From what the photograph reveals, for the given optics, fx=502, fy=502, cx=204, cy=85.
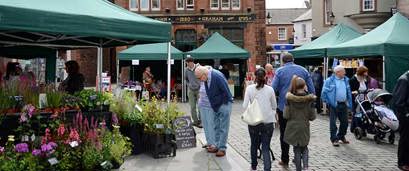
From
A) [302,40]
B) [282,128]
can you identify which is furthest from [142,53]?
[302,40]

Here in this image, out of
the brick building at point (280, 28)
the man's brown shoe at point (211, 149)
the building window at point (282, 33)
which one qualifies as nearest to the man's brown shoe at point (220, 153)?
the man's brown shoe at point (211, 149)

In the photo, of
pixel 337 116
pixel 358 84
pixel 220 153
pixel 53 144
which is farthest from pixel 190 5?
pixel 53 144

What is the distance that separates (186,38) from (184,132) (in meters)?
22.8

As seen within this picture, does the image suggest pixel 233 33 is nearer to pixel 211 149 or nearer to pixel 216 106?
pixel 211 149

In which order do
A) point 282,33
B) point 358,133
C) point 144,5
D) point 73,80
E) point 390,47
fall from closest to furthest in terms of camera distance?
point 73,80, point 358,133, point 390,47, point 144,5, point 282,33

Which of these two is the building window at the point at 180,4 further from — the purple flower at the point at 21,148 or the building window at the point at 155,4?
the purple flower at the point at 21,148

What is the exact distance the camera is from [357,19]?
3000 centimetres

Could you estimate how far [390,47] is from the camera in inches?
542

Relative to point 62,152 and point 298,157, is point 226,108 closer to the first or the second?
point 298,157

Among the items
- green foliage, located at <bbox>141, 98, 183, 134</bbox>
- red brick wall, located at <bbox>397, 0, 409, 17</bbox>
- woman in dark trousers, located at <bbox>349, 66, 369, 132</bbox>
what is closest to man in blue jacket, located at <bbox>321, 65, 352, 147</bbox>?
woman in dark trousers, located at <bbox>349, 66, 369, 132</bbox>

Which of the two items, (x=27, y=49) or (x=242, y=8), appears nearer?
(x=27, y=49)

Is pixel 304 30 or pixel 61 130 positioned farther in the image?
pixel 304 30

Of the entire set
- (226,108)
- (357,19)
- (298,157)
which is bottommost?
(298,157)

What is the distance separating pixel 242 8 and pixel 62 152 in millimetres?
26842
